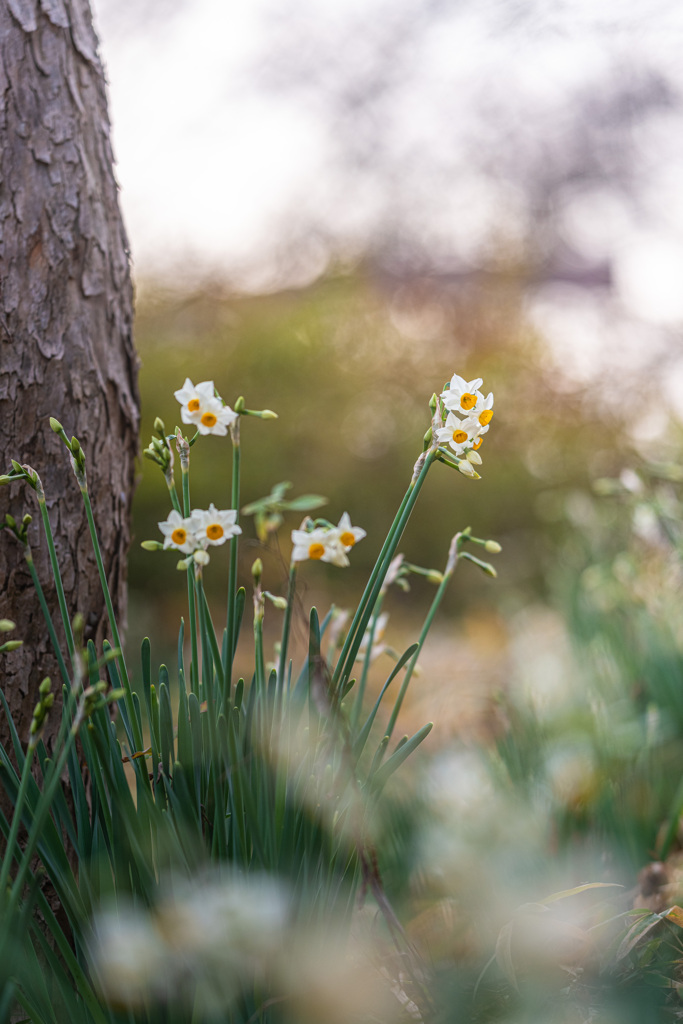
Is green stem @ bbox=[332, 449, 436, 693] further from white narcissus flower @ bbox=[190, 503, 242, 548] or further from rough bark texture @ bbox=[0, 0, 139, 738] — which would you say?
rough bark texture @ bbox=[0, 0, 139, 738]

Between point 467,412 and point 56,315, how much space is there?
503mm

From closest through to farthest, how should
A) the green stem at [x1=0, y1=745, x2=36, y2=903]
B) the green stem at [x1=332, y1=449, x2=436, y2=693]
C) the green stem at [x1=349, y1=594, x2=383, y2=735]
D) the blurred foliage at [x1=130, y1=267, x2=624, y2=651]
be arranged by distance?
the green stem at [x1=0, y1=745, x2=36, y2=903], the green stem at [x1=332, y1=449, x2=436, y2=693], the green stem at [x1=349, y1=594, x2=383, y2=735], the blurred foliage at [x1=130, y1=267, x2=624, y2=651]

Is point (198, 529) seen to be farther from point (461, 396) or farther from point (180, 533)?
point (461, 396)

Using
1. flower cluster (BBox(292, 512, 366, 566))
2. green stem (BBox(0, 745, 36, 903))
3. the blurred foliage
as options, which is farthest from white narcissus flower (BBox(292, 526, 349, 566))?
the blurred foliage

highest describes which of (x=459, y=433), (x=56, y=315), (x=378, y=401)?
(x=378, y=401)

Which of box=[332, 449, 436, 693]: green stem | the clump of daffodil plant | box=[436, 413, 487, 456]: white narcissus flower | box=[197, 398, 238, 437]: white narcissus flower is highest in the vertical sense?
box=[197, 398, 238, 437]: white narcissus flower

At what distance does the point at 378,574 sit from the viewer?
574 millimetres

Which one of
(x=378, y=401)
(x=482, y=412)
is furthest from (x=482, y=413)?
(x=378, y=401)

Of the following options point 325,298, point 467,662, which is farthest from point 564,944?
point 325,298

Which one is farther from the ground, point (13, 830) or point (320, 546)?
point (320, 546)

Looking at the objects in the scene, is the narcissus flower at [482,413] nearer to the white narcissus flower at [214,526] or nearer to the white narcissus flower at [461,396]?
the white narcissus flower at [461,396]

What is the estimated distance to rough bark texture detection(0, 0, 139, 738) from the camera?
74 centimetres

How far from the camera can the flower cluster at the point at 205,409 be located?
0.57 m

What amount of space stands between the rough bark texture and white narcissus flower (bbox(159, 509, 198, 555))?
280mm
